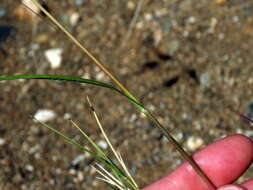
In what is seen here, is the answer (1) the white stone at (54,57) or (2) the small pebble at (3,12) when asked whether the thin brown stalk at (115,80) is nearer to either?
(1) the white stone at (54,57)

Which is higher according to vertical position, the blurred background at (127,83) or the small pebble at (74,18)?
the small pebble at (74,18)

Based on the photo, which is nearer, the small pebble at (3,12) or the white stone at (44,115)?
the white stone at (44,115)

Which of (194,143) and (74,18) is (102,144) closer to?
(194,143)

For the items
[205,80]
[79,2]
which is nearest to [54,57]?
[79,2]

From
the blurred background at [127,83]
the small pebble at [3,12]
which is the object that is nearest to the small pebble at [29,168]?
the blurred background at [127,83]

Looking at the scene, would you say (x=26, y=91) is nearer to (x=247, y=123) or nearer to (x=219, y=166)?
(x=247, y=123)

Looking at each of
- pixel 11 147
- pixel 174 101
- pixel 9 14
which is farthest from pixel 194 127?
pixel 9 14
